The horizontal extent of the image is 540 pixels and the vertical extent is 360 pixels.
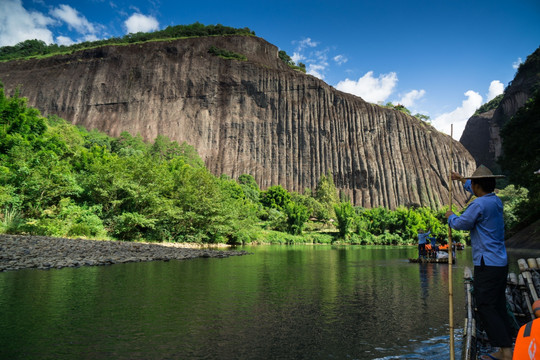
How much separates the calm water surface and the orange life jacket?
9.16 ft

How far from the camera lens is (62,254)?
52.1 ft

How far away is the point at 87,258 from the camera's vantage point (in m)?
15.8

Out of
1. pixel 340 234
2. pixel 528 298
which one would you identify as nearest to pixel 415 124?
pixel 340 234

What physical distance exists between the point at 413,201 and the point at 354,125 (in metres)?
23.5

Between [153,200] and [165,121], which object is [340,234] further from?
[165,121]

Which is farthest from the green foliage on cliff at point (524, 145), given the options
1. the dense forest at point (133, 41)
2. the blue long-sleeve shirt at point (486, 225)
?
the dense forest at point (133, 41)

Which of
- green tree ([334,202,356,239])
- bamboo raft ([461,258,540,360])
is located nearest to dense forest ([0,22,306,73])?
green tree ([334,202,356,239])

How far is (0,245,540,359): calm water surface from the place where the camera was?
5.09m

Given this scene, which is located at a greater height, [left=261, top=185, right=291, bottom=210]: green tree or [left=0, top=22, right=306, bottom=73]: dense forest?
[left=0, top=22, right=306, bottom=73]: dense forest

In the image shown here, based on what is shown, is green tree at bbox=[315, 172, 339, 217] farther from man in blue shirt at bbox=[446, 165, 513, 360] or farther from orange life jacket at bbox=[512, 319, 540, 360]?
orange life jacket at bbox=[512, 319, 540, 360]

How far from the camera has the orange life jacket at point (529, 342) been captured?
2.30 m

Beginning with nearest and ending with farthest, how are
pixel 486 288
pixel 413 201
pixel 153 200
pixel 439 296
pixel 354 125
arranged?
pixel 486 288
pixel 439 296
pixel 153 200
pixel 413 201
pixel 354 125

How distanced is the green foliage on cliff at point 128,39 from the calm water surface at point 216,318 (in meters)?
112

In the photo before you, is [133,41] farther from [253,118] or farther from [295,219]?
[295,219]
